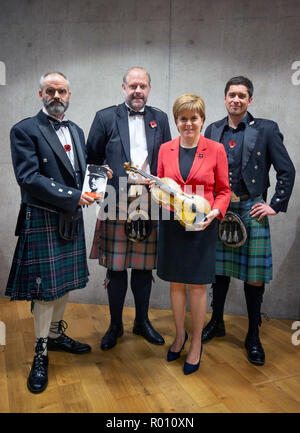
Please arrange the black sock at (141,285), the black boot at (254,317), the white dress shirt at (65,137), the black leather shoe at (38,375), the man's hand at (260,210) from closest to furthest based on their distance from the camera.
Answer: the black leather shoe at (38,375) < the white dress shirt at (65,137) < the man's hand at (260,210) < the black boot at (254,317) < the black sock at (141,285)

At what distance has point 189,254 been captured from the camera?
A: 2.01 meters

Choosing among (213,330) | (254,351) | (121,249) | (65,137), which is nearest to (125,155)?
(65,137)

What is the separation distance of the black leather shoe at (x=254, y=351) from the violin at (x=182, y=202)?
1.06m

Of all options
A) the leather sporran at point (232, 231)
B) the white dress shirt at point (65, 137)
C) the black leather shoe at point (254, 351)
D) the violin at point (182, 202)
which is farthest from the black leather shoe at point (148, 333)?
the white dress shirt at point (65, 137)

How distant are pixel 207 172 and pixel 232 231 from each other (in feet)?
1.85

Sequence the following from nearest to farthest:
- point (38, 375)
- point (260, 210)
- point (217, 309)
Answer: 1. point (38, 375)
2. point (260, 210)
3. point (217, 309)

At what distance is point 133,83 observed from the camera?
86.1 inches

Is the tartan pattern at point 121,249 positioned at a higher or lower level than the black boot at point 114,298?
higher

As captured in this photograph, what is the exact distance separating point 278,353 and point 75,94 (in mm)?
2792

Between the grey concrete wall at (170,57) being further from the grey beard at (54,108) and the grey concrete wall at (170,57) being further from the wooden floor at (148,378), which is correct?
the grey beard at (54,108)

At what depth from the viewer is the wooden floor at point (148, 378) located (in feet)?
6.01

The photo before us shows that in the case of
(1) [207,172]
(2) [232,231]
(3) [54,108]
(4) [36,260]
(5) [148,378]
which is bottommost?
(5) [148,378]

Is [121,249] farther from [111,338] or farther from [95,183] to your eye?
[111,338]

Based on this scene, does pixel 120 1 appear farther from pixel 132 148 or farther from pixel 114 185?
pixel 114 185
